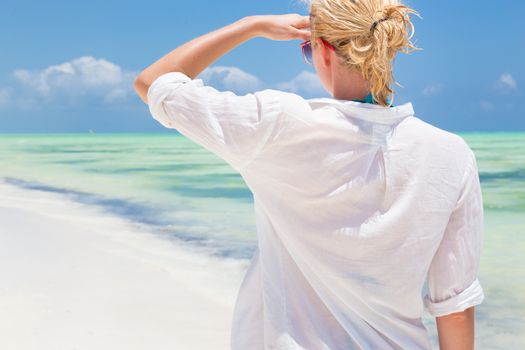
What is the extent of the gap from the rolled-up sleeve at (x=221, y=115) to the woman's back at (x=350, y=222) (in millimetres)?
19

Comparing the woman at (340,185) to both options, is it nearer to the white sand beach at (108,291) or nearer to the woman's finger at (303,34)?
the woman's finger at (303,34)

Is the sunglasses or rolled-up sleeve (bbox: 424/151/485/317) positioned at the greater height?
the sunglasses

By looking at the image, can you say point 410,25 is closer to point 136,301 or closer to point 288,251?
point 288,251

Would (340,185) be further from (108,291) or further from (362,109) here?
(108,291)

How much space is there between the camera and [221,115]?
3.03 feet

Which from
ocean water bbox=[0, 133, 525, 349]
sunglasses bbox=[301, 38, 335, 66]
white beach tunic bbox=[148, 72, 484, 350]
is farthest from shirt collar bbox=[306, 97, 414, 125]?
ocean water bbox=[0, 133, 525, 349]

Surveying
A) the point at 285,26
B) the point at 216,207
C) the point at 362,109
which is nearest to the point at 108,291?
the point at 285,26

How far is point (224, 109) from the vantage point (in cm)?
92

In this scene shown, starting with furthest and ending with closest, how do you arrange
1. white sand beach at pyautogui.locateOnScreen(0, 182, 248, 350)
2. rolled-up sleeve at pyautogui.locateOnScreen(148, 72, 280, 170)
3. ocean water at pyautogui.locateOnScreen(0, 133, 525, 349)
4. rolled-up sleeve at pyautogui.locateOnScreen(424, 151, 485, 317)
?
ocean water at pyautogui.locateOnScreen(0, 133, 525, 349), white sand beach at pyautogui.locateOnScreen(0, 182, 248, 350), rolled-up sleeve at pyautogui.locateOnScreen(424, 151, 485, 317), rolled-up sleeve at pyautogui.locateOnScreen(148, 72, 280, 170)

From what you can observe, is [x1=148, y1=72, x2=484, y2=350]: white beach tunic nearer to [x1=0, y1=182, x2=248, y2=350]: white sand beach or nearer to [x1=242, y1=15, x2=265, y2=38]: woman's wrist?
[x1=242, y1=15, x2=265, y2=38]: woman's wrist

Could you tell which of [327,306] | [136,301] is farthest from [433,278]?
[136,301]

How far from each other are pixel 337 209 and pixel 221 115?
0.22 m

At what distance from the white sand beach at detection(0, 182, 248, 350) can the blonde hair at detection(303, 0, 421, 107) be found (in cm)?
245

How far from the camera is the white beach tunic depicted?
93 centimetres
